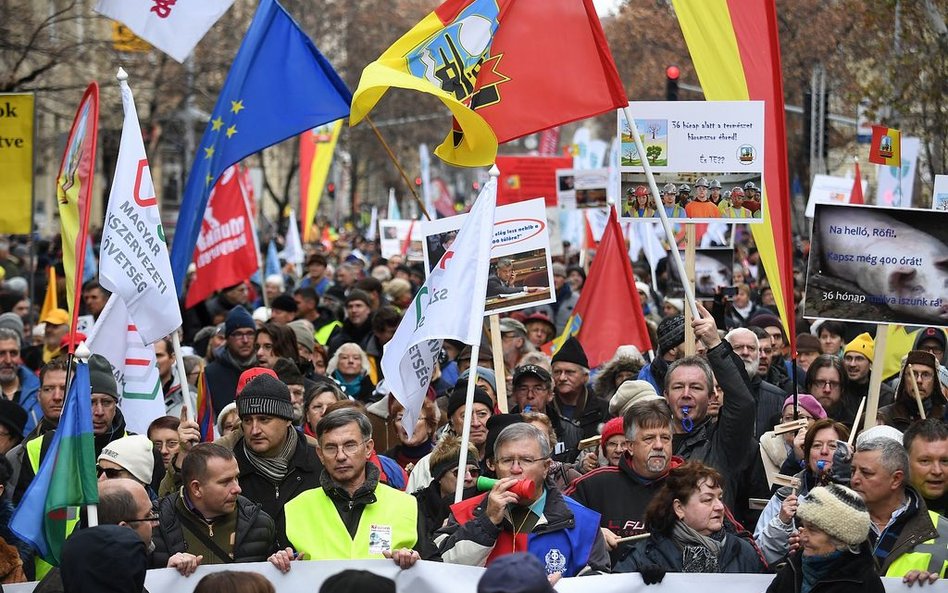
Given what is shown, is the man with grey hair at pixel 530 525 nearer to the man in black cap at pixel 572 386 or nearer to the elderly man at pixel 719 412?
the elderly man at pixel 719 412

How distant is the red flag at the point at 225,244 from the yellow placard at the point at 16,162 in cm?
159

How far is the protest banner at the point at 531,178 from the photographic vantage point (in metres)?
20.1

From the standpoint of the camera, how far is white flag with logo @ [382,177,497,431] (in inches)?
285

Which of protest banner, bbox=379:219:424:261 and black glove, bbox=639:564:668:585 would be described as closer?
black glove, bbox=639:564:668:585

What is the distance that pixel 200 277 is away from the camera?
13.2 metres

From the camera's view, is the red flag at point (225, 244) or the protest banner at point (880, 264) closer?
the protest banner at point (880, 264)

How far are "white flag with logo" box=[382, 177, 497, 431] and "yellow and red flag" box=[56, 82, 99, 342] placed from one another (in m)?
1.63

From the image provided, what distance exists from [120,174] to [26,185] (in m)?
6.13

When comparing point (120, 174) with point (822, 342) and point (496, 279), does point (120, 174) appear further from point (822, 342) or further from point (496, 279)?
point (822, 342)

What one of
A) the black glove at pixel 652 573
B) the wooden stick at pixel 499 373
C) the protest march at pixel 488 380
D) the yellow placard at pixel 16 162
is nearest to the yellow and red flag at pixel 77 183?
the protest march at pixel 488 380

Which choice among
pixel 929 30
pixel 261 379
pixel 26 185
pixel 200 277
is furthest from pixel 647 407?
pixel 929 30

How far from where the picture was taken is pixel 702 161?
8938mm

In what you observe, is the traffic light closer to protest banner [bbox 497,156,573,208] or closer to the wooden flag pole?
protest banner [bbox 497,156,573,208]

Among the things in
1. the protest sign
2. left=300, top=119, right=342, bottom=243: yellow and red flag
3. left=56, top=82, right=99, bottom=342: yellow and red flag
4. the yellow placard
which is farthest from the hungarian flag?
left=300, top=119, right=342, bottom=243: yellow and red flag
